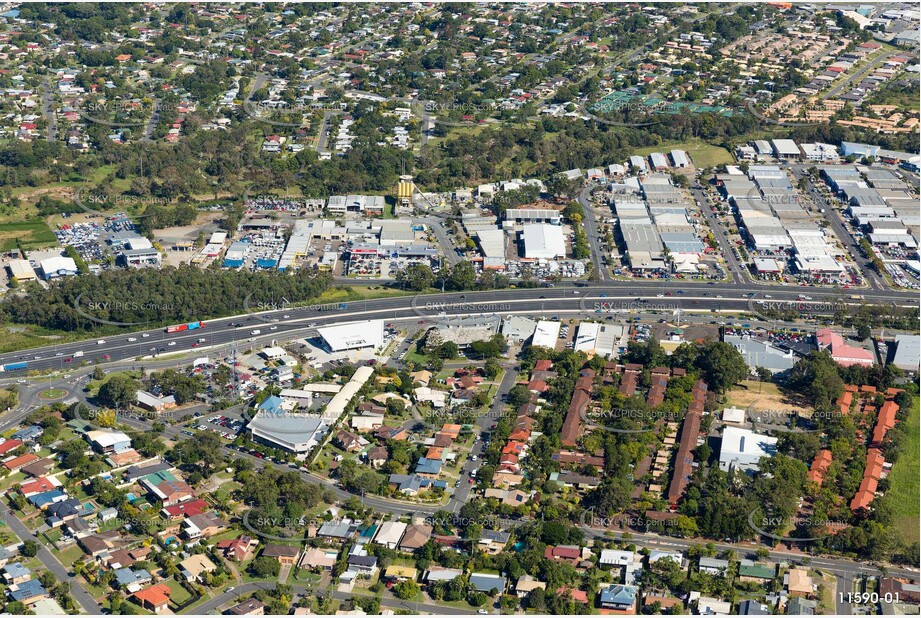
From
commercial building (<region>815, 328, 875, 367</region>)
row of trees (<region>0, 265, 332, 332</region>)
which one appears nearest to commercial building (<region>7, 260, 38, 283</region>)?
row of trees (<region>0, 265, 332, 332</region>)

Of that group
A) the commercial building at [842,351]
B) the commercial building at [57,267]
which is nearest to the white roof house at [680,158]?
the commercial building at [842,351]

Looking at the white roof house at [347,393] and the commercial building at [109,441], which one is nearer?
the commercial building at [109,441]

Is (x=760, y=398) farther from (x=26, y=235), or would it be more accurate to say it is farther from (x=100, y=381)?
(x=26, y=235)

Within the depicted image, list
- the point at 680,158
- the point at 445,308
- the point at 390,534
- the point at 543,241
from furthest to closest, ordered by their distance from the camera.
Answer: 1. the point at 680,158
2. the point at 543,241
3. the point at 445,308
4. the point at 390,534

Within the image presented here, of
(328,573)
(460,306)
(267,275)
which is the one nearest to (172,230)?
(267,275)

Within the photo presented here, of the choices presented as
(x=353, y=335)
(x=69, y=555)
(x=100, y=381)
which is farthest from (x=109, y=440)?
(x=353, y=335)

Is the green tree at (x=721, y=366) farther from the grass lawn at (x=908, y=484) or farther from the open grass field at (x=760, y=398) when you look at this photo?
the grass lawn at (x=908, y=484)
